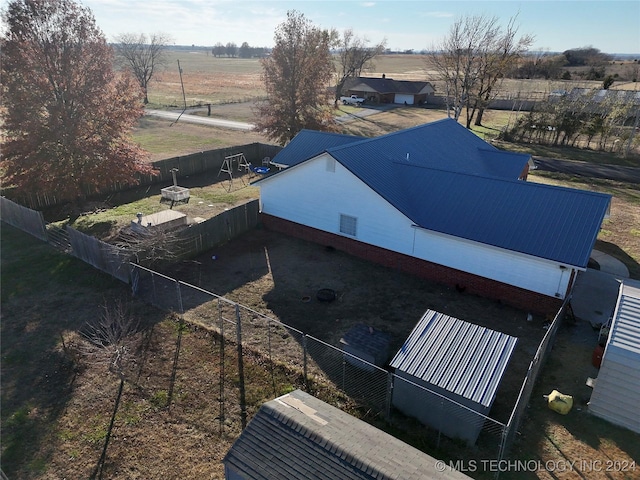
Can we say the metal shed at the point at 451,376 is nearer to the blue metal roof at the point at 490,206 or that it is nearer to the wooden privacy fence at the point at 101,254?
the blue metal roof at the point at 490,206

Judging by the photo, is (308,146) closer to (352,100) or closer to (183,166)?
(183,166)

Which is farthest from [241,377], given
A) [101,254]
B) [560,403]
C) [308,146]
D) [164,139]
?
[164,139]

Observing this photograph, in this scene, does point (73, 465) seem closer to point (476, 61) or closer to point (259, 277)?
point (259, 277)

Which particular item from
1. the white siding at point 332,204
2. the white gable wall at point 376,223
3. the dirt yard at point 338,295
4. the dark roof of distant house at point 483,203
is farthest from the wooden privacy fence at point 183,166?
the dark roof of distant house at point 483,203

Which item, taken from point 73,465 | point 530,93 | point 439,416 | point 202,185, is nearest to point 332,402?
point 439,416

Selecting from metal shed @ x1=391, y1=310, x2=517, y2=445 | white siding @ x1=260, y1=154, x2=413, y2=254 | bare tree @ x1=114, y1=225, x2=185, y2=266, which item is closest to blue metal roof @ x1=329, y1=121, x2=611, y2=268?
white siding @ x1=260, y1=154, x2=413, y2=254
